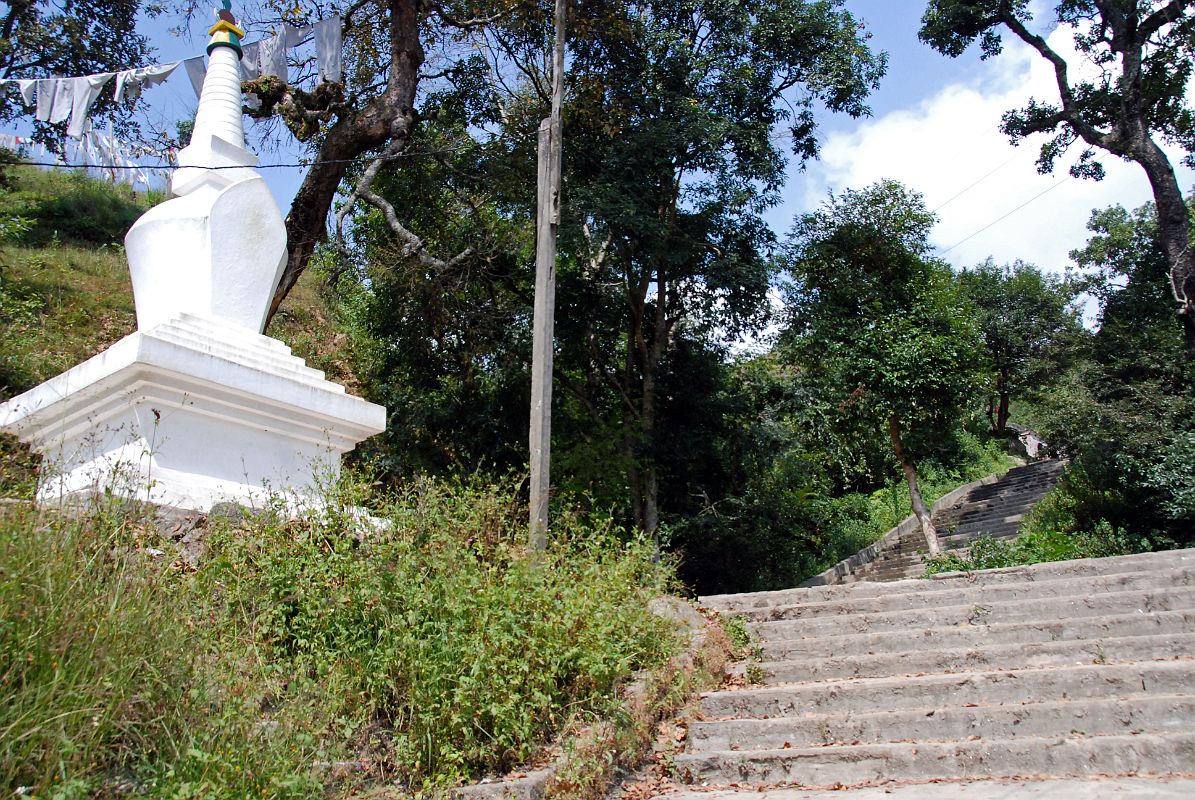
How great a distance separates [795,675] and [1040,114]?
13.4 meters

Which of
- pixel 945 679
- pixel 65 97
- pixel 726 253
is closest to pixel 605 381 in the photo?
pixel 726 253

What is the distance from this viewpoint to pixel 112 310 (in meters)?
15.4

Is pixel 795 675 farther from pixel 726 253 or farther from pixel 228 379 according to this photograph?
pixel 726 253

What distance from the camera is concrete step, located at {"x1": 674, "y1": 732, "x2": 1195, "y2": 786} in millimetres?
4652

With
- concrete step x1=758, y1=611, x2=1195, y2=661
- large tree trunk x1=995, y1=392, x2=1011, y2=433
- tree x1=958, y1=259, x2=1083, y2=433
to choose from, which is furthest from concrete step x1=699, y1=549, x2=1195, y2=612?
large tree trunk x1=995, y1=392, x2=1011, y2=433

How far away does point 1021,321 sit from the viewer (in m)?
32.8

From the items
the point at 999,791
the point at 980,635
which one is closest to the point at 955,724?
the point at 999,791

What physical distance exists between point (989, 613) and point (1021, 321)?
28981mm

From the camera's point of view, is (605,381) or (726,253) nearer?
(726,253)

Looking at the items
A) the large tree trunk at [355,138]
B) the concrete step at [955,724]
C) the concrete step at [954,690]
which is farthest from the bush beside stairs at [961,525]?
the large tree trunk at [355,138]

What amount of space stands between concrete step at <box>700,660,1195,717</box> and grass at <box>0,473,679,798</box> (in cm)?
73

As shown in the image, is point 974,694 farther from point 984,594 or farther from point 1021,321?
point 1021,321

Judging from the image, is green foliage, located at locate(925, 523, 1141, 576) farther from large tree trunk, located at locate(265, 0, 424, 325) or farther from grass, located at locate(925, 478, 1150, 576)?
large tree trunk, located at locate(265, 0, 424, 325)

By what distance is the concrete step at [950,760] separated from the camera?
4.65 metres
